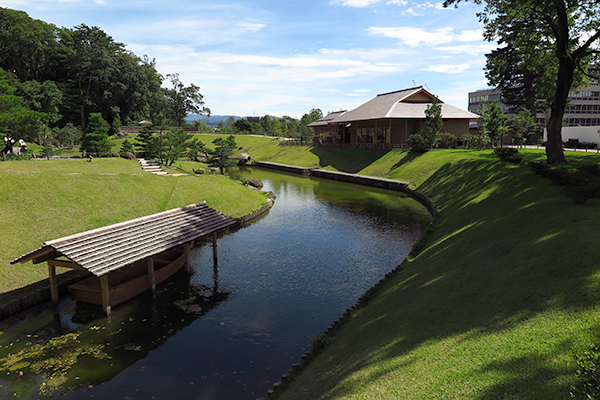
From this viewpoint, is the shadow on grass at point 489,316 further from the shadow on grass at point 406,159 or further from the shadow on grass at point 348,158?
the shadow on grass at point 348,158

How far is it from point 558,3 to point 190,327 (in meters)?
29.5

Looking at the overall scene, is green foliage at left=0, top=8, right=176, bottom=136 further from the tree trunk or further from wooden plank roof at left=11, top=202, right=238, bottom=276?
the tree trunk

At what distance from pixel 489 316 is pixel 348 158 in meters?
63.5

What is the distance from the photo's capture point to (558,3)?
73.8ft

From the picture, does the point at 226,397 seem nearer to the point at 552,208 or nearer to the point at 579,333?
the point at 579,333

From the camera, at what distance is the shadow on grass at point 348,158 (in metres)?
67.0

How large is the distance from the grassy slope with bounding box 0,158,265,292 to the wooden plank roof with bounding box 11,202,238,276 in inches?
192

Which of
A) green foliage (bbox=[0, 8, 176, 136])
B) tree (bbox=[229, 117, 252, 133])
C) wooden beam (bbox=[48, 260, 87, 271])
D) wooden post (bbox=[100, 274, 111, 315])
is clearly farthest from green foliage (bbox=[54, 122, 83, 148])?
tree (bbox=[229, 117, 252, 133])

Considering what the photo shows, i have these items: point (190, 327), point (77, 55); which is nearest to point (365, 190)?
point (190, 327)

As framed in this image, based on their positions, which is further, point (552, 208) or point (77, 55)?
point (77, 55)

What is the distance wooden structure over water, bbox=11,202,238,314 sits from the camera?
1692 cm

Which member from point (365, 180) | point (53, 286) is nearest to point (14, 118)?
point (53, 286)

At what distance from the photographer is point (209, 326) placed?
16.9 m

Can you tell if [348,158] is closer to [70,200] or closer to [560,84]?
[560,84]
